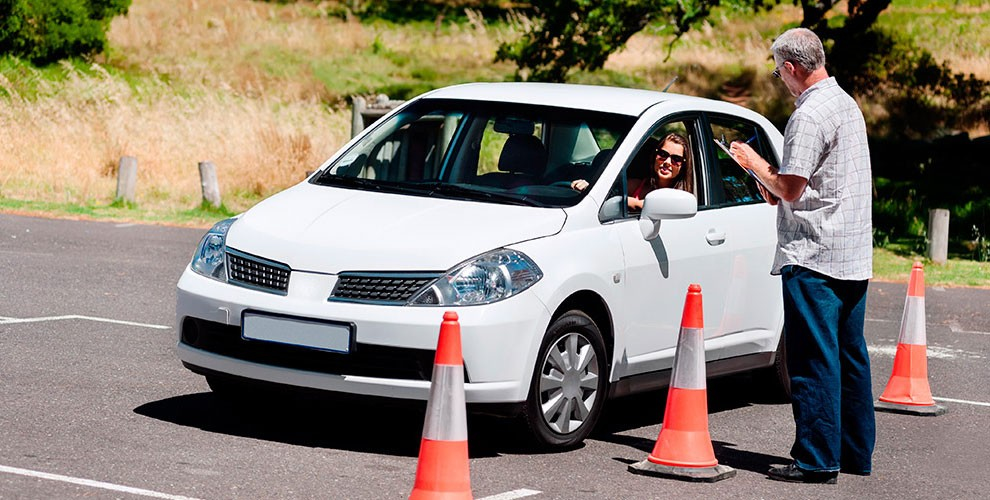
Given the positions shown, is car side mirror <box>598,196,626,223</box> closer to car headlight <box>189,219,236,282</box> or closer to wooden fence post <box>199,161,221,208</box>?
car headlight <box>189,219,236,282</box>

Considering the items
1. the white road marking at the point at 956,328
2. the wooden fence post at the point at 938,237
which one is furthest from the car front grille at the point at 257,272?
the wooden fence post at the point at 938,237

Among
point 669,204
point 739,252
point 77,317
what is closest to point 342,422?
point 669,204

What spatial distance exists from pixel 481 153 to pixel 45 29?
97.2 ft

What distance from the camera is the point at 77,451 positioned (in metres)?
6.76

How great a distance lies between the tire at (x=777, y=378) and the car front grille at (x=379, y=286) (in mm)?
3009

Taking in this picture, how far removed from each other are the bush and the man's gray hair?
31034mm

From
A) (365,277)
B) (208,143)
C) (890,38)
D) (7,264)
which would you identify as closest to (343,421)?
(365,277)

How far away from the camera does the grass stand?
2184 centimetres

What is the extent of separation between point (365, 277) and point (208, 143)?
1673 centimetres

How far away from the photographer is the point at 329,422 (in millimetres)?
7871

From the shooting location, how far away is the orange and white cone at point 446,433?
5.78 meters

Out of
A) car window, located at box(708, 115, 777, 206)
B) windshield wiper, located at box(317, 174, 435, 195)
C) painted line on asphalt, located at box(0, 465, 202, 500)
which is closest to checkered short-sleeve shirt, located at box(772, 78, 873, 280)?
car window, located at box(708, 115, 777, 206)

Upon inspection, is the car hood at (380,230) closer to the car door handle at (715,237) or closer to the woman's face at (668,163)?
the woman's face at (668,163)

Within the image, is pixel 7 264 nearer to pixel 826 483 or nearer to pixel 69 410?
pixel 69 410
